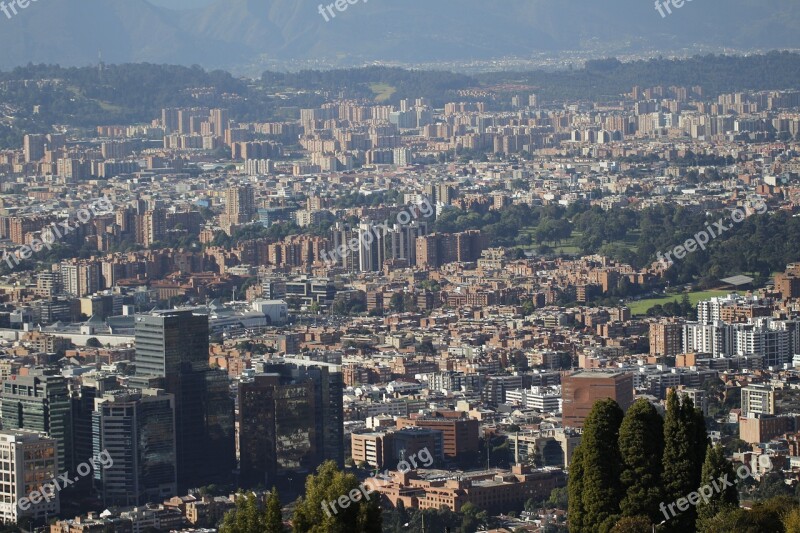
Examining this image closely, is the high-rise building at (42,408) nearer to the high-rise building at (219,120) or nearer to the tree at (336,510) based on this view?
the tree at (336,510)

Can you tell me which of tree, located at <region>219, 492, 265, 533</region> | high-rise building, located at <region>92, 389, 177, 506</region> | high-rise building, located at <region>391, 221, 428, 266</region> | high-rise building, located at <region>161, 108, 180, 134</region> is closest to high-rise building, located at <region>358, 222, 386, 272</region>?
high-rise building, located at <region>391, 221, 428, 266</region>

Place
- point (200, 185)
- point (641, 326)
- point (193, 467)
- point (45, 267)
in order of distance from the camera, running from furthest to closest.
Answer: point (200, 185) → point (45, 267) → point (641, 326) → point (193, 467)

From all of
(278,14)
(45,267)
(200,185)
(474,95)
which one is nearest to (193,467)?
(45,267)

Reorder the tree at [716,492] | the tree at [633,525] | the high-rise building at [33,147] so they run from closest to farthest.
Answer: the tree at [633,525], the tree at [716,492], the high-rise building at [33,147]

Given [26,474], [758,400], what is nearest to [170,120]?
[758,400]

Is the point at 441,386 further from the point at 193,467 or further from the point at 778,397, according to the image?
the point at 193,467

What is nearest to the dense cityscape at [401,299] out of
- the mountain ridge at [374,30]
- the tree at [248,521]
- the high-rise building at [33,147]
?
the tree at [248,521]

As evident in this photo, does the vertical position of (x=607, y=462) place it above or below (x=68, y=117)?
below
